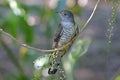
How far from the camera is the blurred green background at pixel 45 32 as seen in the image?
3.36 metres

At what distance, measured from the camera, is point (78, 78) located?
5.81 meters

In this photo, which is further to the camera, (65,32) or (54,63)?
(65,32)

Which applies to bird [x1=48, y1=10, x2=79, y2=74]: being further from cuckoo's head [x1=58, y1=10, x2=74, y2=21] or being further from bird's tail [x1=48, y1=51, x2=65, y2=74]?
bird's tail [x1=48, y1=51, x2=65, y2=74]

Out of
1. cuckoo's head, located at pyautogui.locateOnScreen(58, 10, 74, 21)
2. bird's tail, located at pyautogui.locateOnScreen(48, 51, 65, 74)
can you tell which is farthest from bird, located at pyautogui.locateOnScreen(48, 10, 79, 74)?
bird's tail, located at pyautogui.locateOnScreen(48, 51, 65, 74)

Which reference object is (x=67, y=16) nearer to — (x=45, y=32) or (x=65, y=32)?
(x=65, y=32)

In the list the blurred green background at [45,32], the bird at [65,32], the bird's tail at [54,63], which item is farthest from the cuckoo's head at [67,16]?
the bird's tail at [54,63]

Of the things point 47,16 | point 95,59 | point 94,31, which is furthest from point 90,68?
point 47,16

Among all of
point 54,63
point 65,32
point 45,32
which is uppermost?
point 45,32

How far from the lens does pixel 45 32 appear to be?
3877mm

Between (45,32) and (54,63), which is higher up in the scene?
(45,32)

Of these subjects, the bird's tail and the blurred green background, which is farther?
the blurred green background

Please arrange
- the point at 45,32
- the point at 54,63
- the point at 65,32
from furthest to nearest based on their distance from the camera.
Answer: the point at 45,32 < the point at 65,32 < the point at 54,63

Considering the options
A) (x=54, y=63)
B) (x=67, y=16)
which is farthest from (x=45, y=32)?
(x=54, y=63)

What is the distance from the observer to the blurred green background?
11.0 feet
